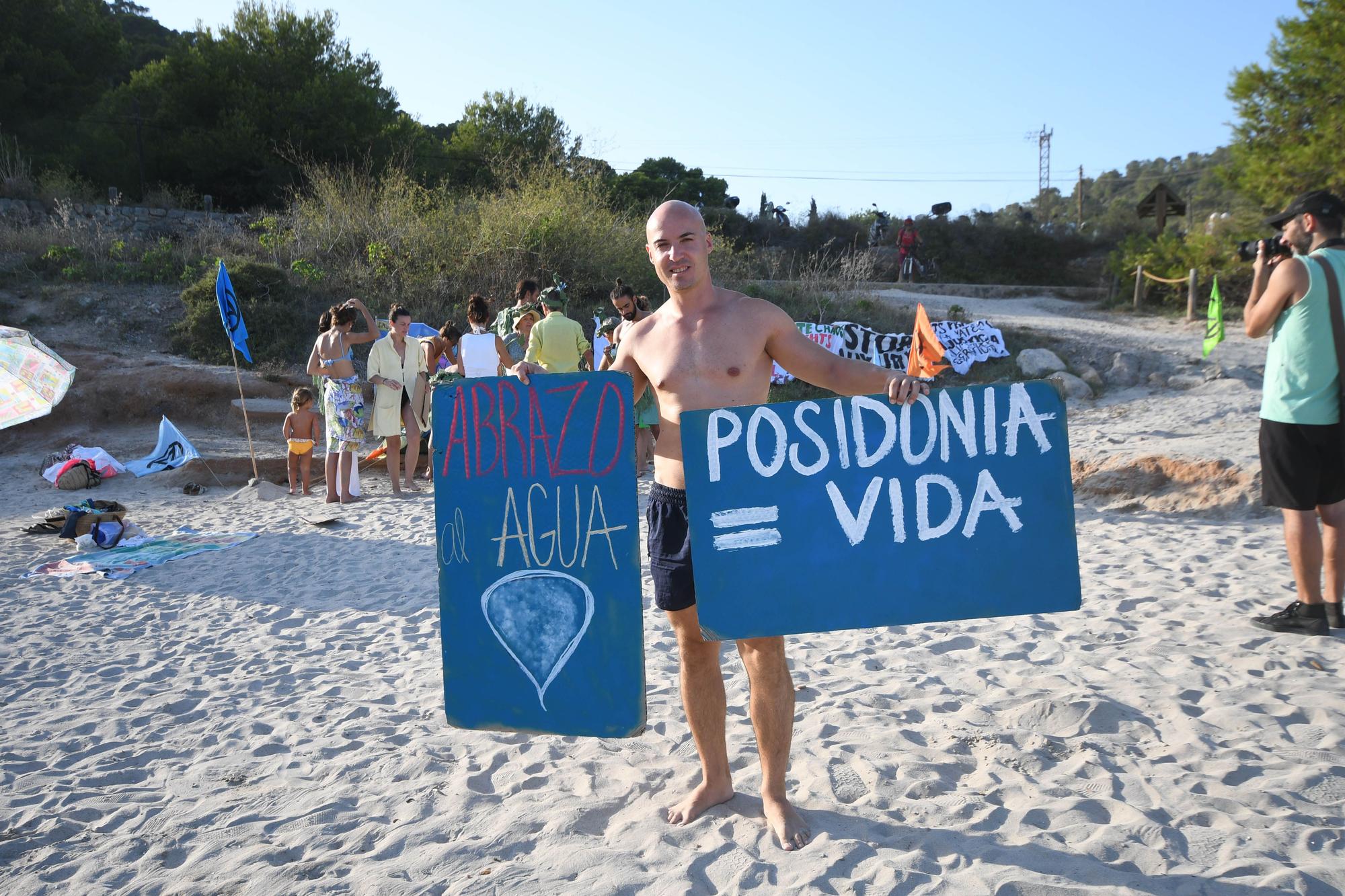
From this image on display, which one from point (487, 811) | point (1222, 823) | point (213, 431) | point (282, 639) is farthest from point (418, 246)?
point (1222, 823)

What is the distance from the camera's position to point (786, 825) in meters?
2.50

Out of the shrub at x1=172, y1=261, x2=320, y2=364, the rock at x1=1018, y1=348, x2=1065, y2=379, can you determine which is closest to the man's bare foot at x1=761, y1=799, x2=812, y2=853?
the rock at x1=1018, y1=348, x2=1065, y2=379

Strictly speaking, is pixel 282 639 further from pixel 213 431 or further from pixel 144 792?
pixel 213 431

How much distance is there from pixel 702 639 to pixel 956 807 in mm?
921

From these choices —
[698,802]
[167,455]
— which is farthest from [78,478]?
[698,802]

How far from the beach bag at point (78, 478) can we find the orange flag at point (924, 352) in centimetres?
917

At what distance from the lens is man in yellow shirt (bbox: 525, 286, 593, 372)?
7.21m

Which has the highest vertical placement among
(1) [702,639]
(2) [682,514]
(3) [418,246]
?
(3) [418,246]

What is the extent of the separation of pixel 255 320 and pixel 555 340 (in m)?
9.19

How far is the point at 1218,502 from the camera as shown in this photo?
6148 mm

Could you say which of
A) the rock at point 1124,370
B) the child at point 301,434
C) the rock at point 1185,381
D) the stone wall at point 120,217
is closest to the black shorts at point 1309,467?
the child at point 301,434

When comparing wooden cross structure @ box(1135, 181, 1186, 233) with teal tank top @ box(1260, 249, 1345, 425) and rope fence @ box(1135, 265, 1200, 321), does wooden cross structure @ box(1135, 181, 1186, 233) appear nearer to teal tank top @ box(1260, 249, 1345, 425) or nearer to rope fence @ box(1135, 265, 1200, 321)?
rope fence @ box(1135, 265, 1200, 321)

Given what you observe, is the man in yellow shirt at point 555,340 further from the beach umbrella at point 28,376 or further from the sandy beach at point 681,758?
the beach umbrella at point 28,376

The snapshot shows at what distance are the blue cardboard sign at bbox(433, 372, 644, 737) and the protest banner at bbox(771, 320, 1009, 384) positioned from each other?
9613 mm
